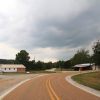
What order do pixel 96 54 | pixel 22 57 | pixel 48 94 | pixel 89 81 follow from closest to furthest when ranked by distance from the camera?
pixel 48 94 < pixel 89 81 < pixel 96 54 < pixel 22 57

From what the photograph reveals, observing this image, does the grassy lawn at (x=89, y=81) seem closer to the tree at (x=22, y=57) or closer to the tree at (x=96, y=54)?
the tree at (x=96, y=54)

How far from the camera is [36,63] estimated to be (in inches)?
6181

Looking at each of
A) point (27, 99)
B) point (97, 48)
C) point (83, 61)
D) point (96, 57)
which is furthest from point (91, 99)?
point (83, 61)

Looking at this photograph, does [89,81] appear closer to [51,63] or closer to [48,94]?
[48,94]

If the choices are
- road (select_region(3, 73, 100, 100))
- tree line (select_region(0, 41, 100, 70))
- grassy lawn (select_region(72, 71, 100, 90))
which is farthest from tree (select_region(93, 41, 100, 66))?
road (select_region(3, 73, 100, 100))

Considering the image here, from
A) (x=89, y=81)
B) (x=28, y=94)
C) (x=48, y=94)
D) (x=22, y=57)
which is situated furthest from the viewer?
(x=22, y=57)

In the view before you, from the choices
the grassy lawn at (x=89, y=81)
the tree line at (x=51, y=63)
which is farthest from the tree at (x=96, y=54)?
the grassy lawn at (x=89, y=81)

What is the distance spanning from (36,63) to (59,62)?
80.2 ft

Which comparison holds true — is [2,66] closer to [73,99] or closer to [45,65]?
[45,65]

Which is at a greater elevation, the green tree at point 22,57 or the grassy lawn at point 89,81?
the green tree at point 22,57

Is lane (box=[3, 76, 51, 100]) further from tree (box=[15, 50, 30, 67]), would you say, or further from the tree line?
tree (box=[15, 50, 30, 67])

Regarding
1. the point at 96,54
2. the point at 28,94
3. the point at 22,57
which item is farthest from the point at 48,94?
the point at 22,57

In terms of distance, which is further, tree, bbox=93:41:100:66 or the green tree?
the green tree

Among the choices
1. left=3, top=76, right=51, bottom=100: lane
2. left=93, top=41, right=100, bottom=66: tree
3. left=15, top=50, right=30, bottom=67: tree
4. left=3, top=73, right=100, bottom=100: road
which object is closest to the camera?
left=3, top=73, right=100, bottom=100: road
